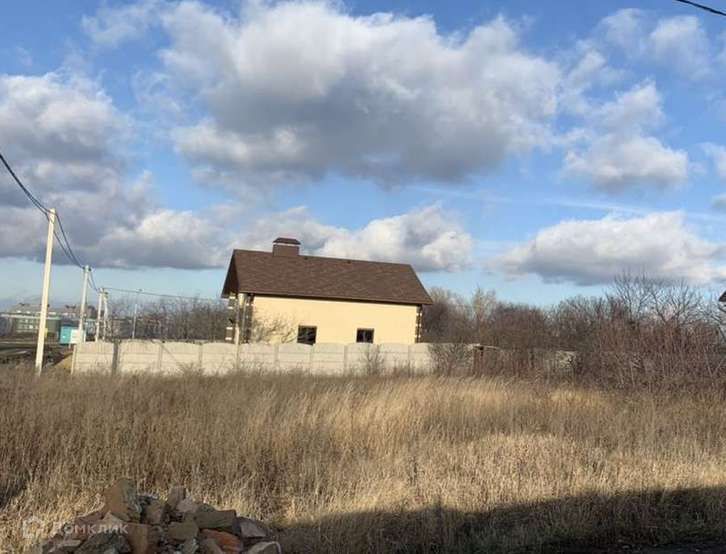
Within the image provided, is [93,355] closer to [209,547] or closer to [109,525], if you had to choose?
[109,525]

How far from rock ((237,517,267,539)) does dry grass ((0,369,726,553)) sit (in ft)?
3.32

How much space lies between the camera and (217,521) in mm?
4645

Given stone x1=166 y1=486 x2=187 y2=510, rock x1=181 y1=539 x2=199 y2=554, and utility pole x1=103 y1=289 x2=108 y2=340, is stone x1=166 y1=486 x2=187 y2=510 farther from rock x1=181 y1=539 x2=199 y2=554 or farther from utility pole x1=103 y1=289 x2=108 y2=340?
utility pole x1=103 y1=289 x2=108 y2=340

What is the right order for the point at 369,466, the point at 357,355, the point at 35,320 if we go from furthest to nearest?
the point at 35,320
the point at 357,355
the point at 369,466

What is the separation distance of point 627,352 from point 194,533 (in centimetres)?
1530

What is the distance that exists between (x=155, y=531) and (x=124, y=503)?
0.45m

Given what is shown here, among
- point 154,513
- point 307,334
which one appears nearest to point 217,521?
point 154,513

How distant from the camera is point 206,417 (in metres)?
10.5

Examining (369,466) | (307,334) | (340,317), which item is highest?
(340,317)

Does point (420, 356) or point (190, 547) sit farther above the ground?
point (420, 356)

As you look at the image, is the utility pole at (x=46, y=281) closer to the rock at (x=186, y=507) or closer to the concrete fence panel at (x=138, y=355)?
the concrete fence panel at (x=138, y=355)

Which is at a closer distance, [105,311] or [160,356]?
[160,356]

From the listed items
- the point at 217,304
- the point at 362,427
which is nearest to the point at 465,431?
the point at 362,427

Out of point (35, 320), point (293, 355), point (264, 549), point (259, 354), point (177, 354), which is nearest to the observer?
point (264, 549)
